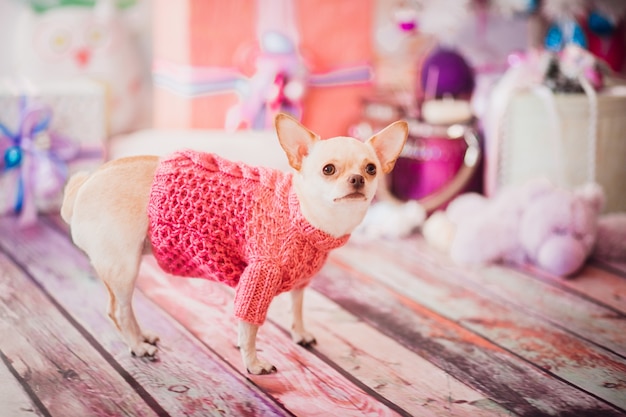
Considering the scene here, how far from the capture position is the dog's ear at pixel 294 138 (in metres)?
1.17

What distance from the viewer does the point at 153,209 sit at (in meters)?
1.21

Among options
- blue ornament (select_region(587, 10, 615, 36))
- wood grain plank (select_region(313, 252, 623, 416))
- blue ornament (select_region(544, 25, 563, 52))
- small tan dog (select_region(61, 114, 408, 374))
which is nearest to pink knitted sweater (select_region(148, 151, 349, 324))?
small tan dog (select_region(61, 114, 408, 374))

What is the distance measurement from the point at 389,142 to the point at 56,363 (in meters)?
0.64

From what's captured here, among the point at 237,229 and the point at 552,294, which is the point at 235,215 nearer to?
the point at 237,229

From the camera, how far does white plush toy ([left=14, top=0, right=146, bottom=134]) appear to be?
Answer: 7.23 ft

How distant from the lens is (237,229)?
1.21m

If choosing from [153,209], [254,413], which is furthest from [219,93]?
[254,413]

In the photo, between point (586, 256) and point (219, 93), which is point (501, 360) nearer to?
point (586, 256)

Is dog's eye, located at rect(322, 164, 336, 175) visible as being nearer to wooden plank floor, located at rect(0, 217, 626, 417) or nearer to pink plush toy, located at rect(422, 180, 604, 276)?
wooden plank floor, located at rect(0, 217, 626, 417)

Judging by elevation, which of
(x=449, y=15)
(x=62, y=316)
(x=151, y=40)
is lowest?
(x=62, y=316)

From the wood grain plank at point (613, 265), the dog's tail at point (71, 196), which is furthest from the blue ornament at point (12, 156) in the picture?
the wood grain plank at point (613, 265)

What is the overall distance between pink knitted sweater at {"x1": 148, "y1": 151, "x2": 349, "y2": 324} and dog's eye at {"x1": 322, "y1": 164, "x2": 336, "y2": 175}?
0.26 feet

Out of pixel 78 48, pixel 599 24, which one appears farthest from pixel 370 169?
pixel 599 24

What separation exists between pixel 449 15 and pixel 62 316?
1.30m
